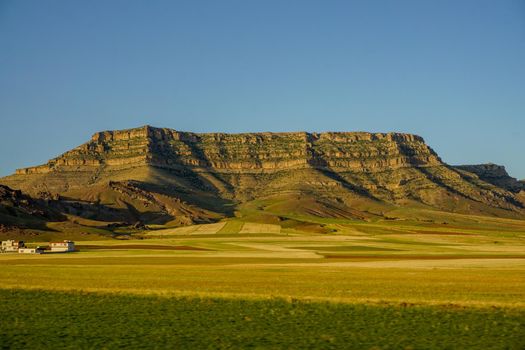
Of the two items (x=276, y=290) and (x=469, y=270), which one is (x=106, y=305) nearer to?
(x=276, y=290)

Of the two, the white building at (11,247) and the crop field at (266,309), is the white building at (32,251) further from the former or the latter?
the crop field at (266,309)

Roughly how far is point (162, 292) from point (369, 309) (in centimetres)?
1731

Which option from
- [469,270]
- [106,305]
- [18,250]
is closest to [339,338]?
[106,305]

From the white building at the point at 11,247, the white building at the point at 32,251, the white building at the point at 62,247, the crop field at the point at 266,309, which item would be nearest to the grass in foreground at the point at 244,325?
the crop field at the point at 266,309

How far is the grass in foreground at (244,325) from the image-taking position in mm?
Answer: 28469

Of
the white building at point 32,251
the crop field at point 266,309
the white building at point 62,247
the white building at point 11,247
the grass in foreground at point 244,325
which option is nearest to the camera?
the grass in foreground at point 244,325

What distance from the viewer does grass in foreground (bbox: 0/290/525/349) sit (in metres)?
28.5

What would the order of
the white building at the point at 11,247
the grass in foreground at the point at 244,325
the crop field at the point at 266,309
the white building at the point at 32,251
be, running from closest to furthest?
the grass in foreground at the point at 244,325 < the crop field at the point at 266,309 < the white building at the point at 32,251 < the white building at the point at 11,247

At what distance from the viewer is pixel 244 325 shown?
109 feet

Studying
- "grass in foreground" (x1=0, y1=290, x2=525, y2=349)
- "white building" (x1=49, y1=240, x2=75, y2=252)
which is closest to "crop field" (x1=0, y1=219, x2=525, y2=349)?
"grass in foreground" (x1=0, y1=290, x2=525, y2=349)

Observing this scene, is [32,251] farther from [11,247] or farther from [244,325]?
[244,325]

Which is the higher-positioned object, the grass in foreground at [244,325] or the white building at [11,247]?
the grass in foreground at [244,325]

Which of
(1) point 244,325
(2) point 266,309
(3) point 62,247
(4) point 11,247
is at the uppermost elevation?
(1) point 244,325

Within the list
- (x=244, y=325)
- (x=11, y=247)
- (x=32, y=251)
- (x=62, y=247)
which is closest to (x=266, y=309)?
(x=244, y=325)
